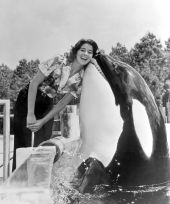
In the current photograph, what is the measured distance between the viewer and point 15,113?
2.42 meters

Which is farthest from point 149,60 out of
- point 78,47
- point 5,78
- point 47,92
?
point 5,78

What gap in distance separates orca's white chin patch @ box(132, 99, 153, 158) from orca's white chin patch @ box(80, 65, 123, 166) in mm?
80

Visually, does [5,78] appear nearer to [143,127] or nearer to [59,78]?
[59,78]

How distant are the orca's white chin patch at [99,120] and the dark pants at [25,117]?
0.39 m

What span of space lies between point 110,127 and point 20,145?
0.84 meters

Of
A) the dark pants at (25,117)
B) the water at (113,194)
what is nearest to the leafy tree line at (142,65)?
the dark pants at (25,117)

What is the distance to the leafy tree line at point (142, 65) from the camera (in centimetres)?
240

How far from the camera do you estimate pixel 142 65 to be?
2.45 meters

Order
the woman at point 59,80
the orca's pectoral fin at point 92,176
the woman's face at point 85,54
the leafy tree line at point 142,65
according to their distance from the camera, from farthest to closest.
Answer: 1. the leafy tree line at point 142,65
2. the woman at point 59,80
3. the woman's face at point 85,54
4. the orca's pectoral fin at point 92,176

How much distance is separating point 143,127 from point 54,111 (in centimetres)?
59

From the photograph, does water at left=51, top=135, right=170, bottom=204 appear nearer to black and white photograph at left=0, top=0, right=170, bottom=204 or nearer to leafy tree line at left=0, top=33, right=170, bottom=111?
black and white photograph at left=0, top=0, right=170, bottom=204

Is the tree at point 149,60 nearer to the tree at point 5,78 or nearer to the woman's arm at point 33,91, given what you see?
the woman's arm at point 33,91

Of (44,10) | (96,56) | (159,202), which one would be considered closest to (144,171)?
(159,202)

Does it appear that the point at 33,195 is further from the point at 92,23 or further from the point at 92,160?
the point at 92,23
